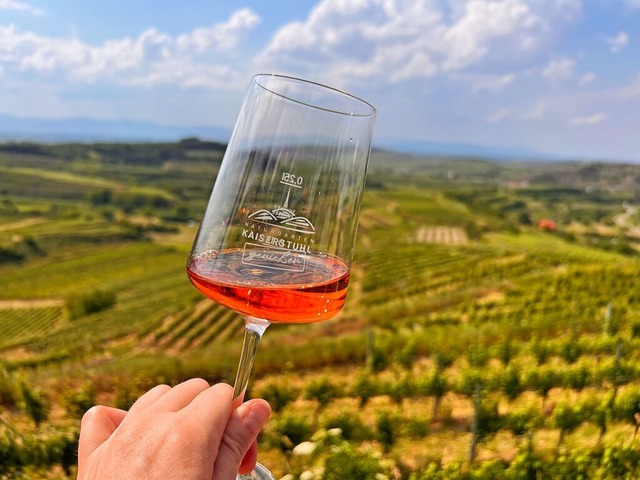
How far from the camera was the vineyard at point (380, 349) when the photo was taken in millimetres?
2262

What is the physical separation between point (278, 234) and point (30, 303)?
61088 millimetres

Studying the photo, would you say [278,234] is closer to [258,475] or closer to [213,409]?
[213,409]

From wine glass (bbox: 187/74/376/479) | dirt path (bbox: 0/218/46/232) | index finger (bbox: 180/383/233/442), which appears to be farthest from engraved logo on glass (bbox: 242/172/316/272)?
dirt path (bbox: 0/218/46/232)

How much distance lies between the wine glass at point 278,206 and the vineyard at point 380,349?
808mm

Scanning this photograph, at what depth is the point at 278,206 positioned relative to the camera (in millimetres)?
1216

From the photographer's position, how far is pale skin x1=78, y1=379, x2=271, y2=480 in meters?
0.92

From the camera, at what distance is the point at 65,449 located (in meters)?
2.46

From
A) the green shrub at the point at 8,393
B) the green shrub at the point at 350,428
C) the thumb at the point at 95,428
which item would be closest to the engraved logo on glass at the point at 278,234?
the thumb at the point at 95,428

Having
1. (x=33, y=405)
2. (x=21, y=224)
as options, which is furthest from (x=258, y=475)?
(x=21, y=224)

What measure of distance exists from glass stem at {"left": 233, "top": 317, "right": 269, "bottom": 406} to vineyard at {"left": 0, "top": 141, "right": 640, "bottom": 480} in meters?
0.69

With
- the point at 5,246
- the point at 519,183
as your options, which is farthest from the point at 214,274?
the point at 519,183

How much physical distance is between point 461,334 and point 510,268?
2198 centimetres

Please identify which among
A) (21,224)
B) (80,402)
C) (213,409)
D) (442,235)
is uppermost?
(213,409)

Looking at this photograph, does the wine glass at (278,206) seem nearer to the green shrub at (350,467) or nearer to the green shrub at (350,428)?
the green shrub at (350,467)
